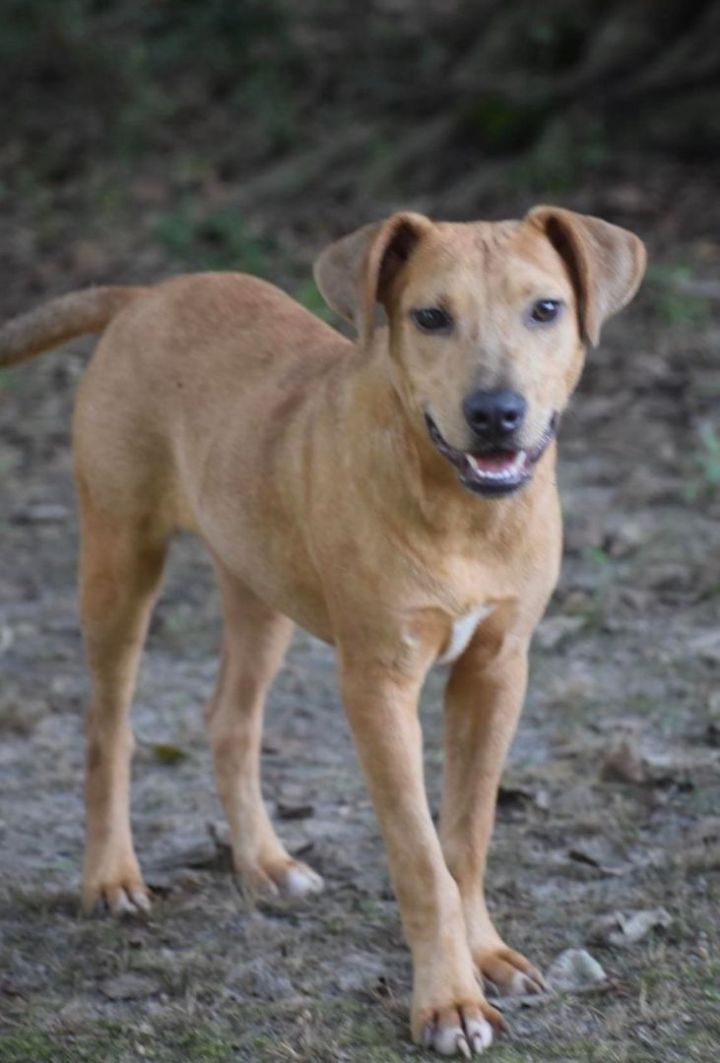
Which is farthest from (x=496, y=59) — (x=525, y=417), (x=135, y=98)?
(x=525, y=417)

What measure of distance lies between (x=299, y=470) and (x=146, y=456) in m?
0.69

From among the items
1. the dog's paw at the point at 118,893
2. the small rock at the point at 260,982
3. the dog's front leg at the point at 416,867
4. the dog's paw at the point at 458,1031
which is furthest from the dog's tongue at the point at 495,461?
the dog's paw at the point at 118,893

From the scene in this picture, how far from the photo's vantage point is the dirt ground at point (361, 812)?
4527 mm

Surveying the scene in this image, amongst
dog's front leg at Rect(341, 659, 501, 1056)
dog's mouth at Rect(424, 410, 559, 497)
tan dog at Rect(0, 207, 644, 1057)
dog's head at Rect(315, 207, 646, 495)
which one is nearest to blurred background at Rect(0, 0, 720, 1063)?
dog's front leg at Rect(341, 659, 501, 1056)

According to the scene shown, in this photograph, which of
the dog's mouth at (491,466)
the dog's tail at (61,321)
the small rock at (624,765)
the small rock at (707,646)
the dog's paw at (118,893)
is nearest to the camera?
the dog's mouth at (491,466)

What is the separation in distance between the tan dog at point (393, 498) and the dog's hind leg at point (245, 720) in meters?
0.02

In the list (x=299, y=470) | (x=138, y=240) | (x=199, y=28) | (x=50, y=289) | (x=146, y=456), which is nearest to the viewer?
(x=299, y=470)

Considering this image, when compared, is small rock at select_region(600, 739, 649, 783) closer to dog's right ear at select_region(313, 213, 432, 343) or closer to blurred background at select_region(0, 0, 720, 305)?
dog's right ear at select_region(313, 213, 432, 343)

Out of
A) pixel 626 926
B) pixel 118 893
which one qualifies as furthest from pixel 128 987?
pixel 626 926

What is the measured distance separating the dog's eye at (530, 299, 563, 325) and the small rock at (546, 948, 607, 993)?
1.53 meters

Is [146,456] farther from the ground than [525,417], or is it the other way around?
[525,417]

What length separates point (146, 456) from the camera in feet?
18.0

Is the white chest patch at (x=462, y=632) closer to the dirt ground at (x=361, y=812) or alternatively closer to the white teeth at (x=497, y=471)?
the white teeth at (x=497, y=471)

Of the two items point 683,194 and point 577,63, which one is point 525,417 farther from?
point 577,63
